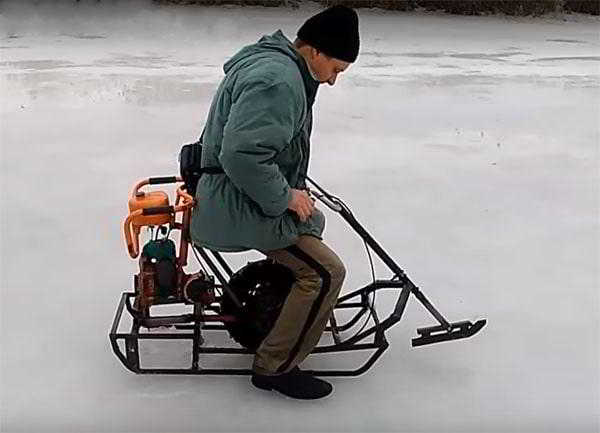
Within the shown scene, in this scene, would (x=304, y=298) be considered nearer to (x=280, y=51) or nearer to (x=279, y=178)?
(x=279, y=178)

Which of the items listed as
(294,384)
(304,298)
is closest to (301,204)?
(304,298)

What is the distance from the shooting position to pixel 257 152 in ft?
6.28

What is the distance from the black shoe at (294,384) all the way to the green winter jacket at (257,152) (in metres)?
0.34

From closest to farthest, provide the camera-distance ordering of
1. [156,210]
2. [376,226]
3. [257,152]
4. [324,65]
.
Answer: [257,152] < [324,65] < [156,210] < [376,226]

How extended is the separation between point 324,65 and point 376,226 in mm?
1493

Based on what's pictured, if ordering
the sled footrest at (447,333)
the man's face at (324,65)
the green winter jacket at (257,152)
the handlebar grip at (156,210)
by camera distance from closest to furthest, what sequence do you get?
the green winter jacket at (257,152) → the man's face at (324,65) → the handlebar grip at (156,210) → the sled footrest at (447,333)

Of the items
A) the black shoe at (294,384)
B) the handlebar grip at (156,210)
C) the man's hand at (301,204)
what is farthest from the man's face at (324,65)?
the black shoe at (294,384)

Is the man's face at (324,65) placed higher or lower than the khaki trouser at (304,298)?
higher

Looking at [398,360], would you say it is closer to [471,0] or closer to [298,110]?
[298,110]

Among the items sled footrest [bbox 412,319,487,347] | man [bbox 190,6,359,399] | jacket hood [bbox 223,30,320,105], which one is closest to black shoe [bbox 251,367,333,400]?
man [bbox 190,6,359,399]

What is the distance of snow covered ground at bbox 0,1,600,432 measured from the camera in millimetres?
2203

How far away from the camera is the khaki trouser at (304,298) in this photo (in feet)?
6.91

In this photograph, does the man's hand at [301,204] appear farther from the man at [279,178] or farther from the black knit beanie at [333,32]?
the black knit beanie at [333,32]

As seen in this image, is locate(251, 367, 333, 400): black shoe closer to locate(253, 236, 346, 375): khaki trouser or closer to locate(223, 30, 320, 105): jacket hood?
locate(253, 236, 346, 375): khaki trouser
